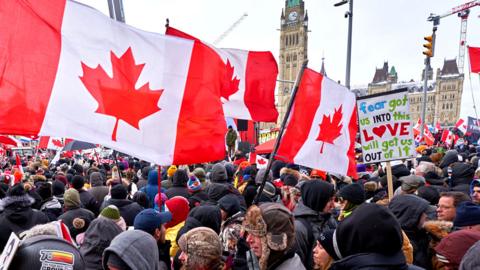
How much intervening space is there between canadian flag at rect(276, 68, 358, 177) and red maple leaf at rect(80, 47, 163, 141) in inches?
77.5

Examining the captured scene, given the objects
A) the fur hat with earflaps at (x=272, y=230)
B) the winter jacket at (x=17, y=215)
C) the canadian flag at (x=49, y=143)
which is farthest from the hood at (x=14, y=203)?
the canadian flag at (x=49, y=143)

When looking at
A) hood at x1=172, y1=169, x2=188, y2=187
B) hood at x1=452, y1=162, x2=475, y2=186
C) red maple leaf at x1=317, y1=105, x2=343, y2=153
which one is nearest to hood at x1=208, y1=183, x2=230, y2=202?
hood at x1=172, y1=169, x2=188, y2=187

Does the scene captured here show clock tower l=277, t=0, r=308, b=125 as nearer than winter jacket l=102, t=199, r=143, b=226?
No

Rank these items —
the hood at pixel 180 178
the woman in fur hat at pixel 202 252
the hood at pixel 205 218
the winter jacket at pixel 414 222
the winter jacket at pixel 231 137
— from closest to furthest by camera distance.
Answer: the woman in fur hat at pixel 202 252, the winter jacket at pixel 414 222, the hood at pixel 205 218, the hood at pixel 180 178, the winter jacket at pixel 231 137

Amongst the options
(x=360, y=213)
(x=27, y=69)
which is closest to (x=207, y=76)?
(x=27, y=69)

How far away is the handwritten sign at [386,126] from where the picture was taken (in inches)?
221

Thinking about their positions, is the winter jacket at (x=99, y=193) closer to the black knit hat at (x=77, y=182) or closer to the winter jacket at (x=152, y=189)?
the black knit hat at (x=77, y=182)

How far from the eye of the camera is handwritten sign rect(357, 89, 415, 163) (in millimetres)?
5625

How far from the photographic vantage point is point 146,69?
3914 mm

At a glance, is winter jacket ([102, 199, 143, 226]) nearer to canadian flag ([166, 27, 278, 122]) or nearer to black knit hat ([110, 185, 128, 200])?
black knit hat ([110, 185, 128, 200])

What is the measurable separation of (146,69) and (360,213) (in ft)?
8.19

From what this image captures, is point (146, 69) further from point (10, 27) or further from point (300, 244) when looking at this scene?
point (300, 244)

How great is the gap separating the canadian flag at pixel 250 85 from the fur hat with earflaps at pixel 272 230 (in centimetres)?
385

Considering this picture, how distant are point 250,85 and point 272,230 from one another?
4460 millimetres
